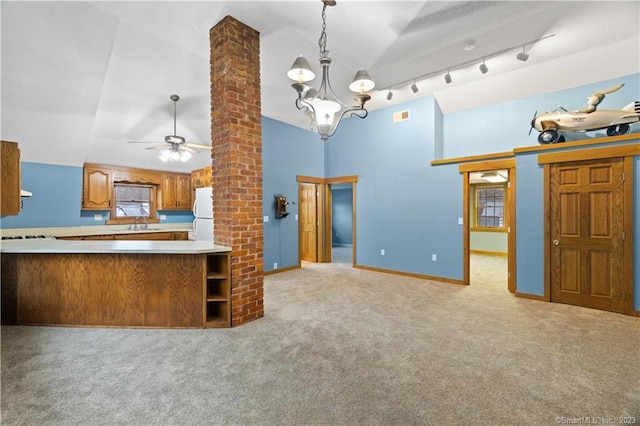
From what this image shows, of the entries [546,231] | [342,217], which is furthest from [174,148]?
[342,217]

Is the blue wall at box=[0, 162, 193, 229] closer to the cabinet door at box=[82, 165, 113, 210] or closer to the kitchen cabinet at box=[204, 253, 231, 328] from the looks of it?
the cabinet door at box=[82, 165, 113, 210]

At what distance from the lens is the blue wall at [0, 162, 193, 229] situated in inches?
194

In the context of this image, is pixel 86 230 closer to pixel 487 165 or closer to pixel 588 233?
pixel 487 165

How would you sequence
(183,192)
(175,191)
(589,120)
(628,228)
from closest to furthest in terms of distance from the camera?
1. (628,228)
2. (589,120)
3. (175,191)
4. (183,192)

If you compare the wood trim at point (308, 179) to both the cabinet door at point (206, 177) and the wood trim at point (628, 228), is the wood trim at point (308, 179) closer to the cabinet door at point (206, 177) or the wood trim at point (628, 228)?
the cabinet door at point (206, 177)

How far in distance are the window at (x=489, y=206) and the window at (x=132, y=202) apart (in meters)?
8.76

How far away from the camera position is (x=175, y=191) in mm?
6863

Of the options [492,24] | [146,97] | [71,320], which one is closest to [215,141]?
[146,97]

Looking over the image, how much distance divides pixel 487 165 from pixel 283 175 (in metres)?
3.68

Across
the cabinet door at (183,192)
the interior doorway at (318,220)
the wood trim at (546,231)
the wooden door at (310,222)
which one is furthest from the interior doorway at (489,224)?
the cabinet door at (183,192)

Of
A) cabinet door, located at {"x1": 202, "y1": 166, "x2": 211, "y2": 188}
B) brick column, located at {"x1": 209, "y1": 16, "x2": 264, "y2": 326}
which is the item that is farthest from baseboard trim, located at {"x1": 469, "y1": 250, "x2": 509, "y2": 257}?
cabinet door, located at {"x1": 202, "y1": 166, "x2": 211, "y2": 188}

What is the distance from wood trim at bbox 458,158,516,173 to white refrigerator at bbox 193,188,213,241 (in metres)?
4.61

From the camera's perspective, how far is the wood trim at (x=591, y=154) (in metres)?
3.46

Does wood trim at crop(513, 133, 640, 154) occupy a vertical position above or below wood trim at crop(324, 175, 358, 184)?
above
